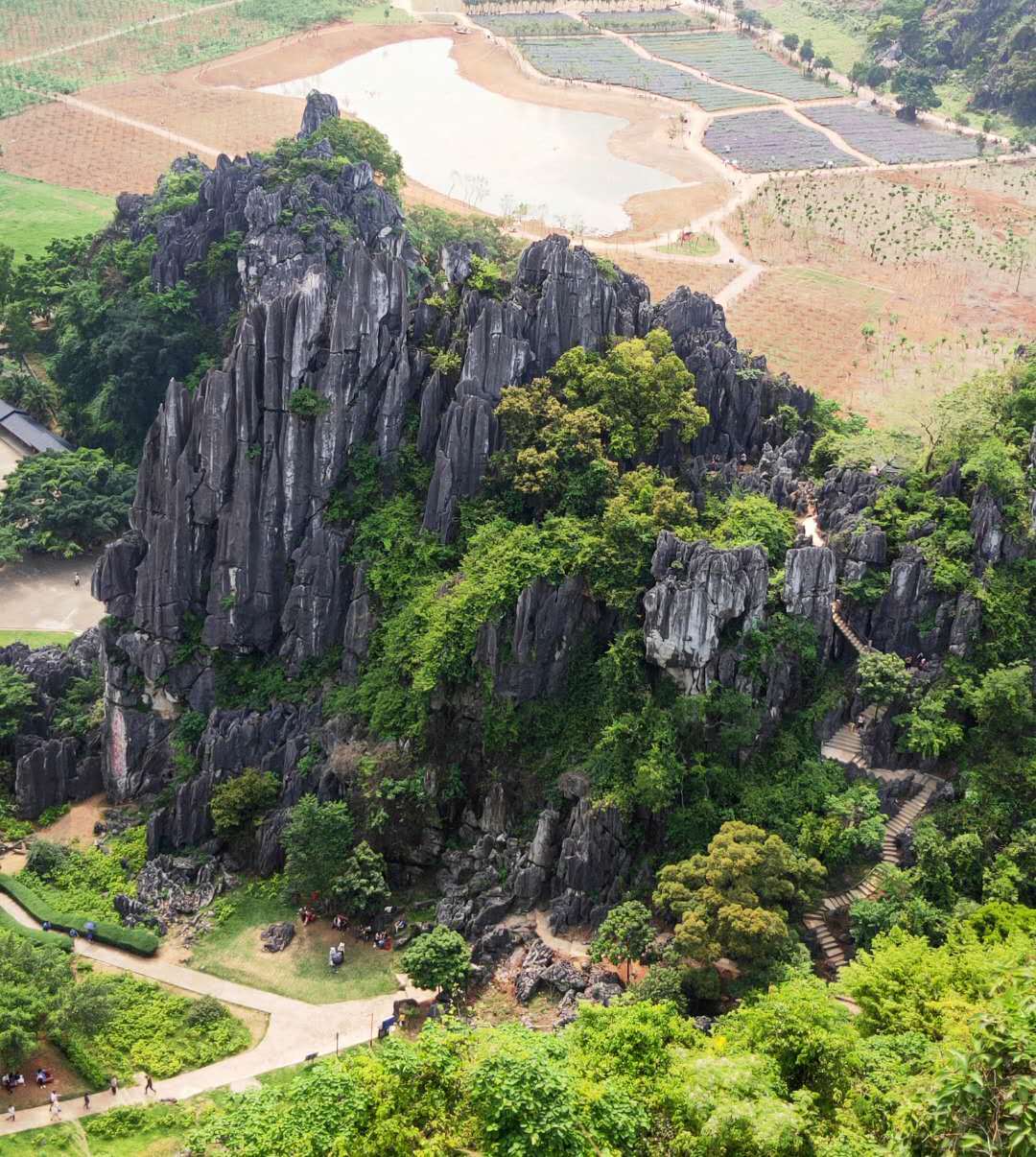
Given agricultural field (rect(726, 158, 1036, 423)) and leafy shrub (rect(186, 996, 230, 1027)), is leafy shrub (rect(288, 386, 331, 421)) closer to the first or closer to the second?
leafy shrub (rect(186, 996, 230, 1027))

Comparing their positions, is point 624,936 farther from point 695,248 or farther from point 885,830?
point 695,248

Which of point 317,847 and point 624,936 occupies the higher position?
point 624,936

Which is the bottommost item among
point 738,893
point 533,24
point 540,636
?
point 738,893

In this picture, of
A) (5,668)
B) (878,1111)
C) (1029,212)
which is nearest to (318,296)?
(5,668)

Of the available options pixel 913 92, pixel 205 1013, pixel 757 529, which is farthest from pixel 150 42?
pixel 205 1013

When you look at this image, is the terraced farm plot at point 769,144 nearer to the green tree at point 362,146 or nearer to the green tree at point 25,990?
the green tree at point 362,146

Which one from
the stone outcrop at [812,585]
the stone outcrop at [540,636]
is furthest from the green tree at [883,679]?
the stone outcrop at [540,636]
